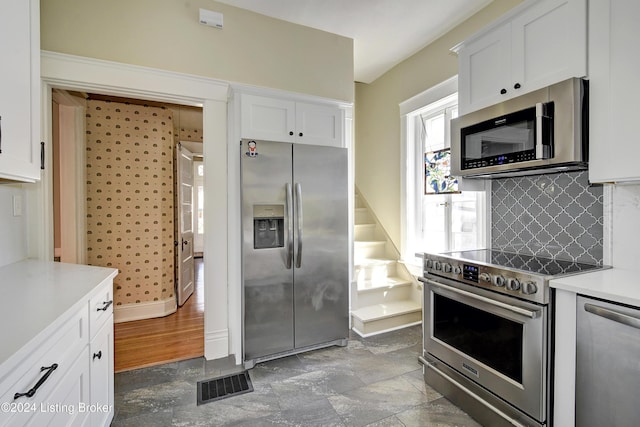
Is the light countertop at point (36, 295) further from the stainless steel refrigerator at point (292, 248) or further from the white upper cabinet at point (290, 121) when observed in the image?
the white upper cabinet at point (290, 121)

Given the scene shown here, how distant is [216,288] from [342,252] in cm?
118

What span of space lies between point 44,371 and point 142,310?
287 cm

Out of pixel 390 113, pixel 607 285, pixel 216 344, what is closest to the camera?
pixel 607 285

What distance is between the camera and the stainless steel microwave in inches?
64.4

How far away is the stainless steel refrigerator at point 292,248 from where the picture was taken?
2.51 meters

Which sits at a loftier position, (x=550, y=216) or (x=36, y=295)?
(x=550, y=216)

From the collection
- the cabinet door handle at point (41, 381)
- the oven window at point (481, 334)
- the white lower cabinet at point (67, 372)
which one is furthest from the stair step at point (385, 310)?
the cabinet door handle at point (41, 381)

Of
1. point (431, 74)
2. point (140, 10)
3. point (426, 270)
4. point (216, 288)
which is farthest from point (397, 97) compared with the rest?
point (216, 288)

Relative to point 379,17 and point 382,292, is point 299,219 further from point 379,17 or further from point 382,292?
point 379,17

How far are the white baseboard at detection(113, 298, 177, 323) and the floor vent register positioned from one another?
168 cm

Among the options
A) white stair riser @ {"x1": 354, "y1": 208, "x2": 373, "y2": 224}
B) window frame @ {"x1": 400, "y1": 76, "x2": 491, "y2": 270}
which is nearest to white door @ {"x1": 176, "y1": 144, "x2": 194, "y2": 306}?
white stair riser @ {"x1": 354, "y1": 208, "x2": 373, "y2": 224}

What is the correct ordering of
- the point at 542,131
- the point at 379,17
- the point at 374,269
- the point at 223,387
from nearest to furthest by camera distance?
the point at 542,131 < the point at 223,387 < the point at 379,17 < the point at 374,269

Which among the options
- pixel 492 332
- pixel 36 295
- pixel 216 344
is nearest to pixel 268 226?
pixel 216 344

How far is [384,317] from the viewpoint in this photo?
319 centimetres
